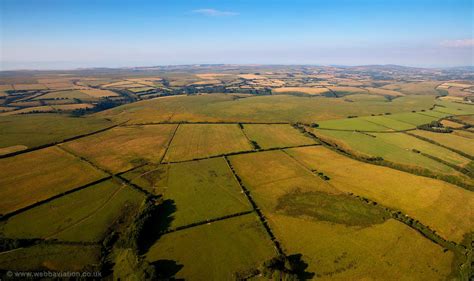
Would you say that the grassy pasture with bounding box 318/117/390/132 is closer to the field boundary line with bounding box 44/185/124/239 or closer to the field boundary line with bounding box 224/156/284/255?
the field boundary line with bounding box 224/156/284/255

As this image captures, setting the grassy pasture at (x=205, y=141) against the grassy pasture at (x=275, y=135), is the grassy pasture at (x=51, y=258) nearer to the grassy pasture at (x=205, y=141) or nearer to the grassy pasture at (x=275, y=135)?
the grassy pasture at (x=205, y=141)

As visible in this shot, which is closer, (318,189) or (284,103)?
(318,189)

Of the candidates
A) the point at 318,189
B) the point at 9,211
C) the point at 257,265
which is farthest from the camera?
the point at 318,189

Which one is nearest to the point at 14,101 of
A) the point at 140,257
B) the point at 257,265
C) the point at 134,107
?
the point at 134,107

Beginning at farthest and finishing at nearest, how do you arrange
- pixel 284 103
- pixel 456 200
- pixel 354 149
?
pixel 284 103 < pixel 354 149 < pixel 456 200

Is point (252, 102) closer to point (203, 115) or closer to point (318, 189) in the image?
point (203, 115)

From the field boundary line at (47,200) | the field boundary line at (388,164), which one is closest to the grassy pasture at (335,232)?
the field boundary line at (388,164)
